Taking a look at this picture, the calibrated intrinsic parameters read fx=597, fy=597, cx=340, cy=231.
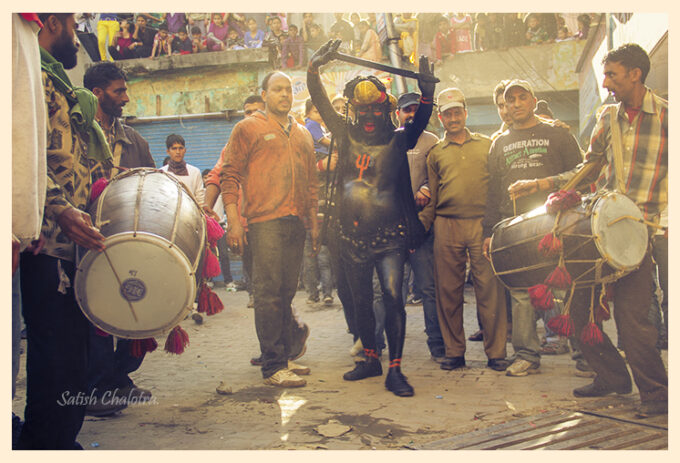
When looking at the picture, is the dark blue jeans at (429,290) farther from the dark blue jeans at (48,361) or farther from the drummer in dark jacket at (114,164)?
the dark blue jeans at (48,361)

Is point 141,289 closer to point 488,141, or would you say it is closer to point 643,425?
point 643,425

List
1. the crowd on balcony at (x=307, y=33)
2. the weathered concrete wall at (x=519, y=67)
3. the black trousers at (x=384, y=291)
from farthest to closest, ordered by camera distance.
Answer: the weathered concrete wall at (x=519, y=67)
the crowd on balcony at (x=307, y=33)
the black trousers at (x=384, y=291)

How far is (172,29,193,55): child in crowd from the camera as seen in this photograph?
9747 millimetres

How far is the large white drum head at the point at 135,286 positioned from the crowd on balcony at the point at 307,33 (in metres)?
3.62

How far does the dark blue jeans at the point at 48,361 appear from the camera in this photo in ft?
7.75

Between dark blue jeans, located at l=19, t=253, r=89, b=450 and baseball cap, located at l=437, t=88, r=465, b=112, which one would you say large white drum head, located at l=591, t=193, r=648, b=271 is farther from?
dark blue jeans, located at l=19, t=253, r=89, b=450

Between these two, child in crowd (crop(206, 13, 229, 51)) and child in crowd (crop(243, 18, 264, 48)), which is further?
child in crowd (crop(243, 18, 264, 48))

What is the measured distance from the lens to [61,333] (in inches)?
95.5

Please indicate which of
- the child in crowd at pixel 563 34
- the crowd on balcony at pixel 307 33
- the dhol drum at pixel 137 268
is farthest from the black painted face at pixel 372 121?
the child in crowd at pixel 563 34

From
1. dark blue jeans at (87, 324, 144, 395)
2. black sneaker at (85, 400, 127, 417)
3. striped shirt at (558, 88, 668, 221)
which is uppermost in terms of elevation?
striped shirt at (558, 88, 668, 221)

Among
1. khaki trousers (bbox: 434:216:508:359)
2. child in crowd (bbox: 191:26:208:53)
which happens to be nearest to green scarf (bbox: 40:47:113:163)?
khaki trousers (bbox: 434:216:508:359)

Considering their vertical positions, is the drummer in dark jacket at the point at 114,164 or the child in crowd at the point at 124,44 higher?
the child in crowd at the point at 124,44

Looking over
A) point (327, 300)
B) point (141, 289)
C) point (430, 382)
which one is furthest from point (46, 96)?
point (327, 300)

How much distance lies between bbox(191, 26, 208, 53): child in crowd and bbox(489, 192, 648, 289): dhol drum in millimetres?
8070
